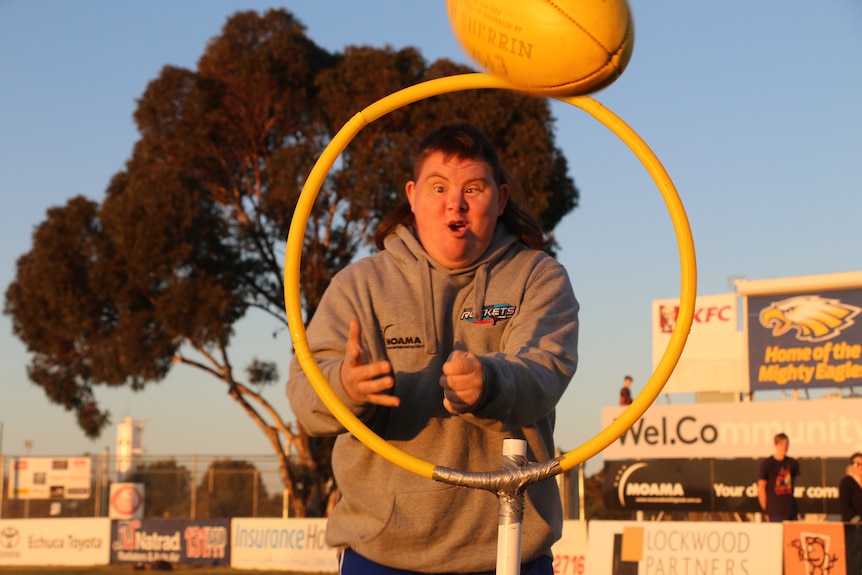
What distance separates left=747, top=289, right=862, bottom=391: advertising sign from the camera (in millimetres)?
21703

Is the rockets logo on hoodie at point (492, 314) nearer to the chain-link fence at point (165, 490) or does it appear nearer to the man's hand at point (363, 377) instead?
the man's hand at point (363, 377)

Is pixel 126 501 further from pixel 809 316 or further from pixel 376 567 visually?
pixel 376 567

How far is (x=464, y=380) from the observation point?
277cm

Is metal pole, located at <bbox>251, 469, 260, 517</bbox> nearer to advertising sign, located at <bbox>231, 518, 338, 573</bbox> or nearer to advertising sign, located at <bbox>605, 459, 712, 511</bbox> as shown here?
advertising sign, located at <bbox>231, 518, 338, 573</bbox>

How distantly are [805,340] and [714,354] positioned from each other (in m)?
2.00

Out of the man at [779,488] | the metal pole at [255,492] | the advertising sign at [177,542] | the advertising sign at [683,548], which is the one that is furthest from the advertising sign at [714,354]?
the metal pole at [255,492]

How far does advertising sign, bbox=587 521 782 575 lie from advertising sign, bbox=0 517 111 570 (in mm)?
12445

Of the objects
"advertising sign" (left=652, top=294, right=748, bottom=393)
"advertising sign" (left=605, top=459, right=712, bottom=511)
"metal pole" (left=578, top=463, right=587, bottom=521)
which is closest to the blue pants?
"metal pole" (left=578, top=463, right=587, bottom=521)

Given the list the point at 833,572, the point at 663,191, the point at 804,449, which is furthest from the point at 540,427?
the point at 804,449

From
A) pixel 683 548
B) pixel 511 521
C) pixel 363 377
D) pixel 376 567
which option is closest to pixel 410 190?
pixel 363 377

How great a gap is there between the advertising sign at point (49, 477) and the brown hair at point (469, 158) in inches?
1087

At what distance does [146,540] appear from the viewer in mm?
23234

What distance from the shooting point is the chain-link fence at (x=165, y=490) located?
28219 mm

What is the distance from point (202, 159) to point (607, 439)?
A: 29.3m
